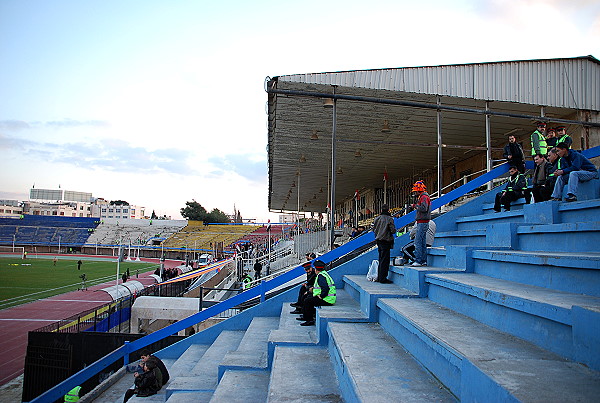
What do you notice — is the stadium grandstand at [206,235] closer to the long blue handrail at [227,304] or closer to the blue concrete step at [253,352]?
the long blue handrail at [227,304]

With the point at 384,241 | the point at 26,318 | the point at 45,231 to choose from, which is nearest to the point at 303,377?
the point at 384,241

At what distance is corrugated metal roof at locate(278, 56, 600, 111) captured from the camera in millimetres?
10258

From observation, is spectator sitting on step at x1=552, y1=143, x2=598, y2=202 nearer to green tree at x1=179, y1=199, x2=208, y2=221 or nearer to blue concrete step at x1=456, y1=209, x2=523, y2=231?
blue concrete step at x1=456, y1=209, x2=523, y2=231

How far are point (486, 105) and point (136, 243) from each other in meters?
77.5

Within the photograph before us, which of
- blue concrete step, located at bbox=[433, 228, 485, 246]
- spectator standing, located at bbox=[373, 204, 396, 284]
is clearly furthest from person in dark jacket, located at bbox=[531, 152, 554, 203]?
spectator standing, located at bbox=[373, 204, 396, 284]

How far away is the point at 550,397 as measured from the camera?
187 centimetres

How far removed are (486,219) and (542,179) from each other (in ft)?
4.46

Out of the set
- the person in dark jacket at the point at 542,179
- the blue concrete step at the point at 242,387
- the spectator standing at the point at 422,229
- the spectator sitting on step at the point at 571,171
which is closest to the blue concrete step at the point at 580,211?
the spectator sitting on step at the point at 571,171

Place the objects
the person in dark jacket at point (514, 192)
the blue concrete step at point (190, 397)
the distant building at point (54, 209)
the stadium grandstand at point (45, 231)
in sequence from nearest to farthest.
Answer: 1. the blue concrete step at point (190, 397)
2. the person in dark jacket at point (514, 192)
3. the stadium grandstand at point (45, 231)
4. the distant building at point (54, 209)

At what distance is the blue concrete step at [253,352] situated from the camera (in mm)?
5266

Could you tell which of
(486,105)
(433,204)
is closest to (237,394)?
(433,204)

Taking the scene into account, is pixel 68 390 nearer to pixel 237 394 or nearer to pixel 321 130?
pixel 237 394

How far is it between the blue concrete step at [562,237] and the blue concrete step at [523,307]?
0.93 meters

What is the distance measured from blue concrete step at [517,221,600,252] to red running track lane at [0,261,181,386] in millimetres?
13971
